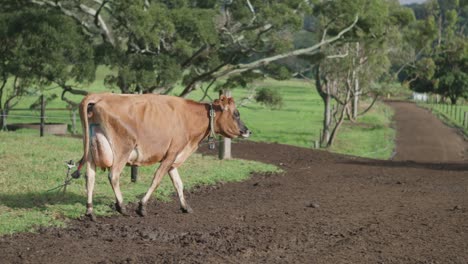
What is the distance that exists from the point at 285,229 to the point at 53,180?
4828 mm

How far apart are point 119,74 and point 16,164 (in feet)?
33.5

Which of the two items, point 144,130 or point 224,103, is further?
point 224,103

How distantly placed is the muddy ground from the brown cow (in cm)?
70

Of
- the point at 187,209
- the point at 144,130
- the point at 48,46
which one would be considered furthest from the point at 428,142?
the point at 144,130

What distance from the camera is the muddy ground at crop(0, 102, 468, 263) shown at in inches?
304

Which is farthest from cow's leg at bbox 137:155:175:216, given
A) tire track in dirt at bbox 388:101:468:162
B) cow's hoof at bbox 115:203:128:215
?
tire track in dirt at bbox 388:101:468:162

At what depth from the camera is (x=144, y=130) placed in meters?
9.73

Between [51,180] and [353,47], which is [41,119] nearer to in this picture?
[51,180]

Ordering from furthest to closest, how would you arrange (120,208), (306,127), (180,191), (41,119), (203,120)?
(306,127) → (41,119) → (203,120) → (180,191) → (120,208)

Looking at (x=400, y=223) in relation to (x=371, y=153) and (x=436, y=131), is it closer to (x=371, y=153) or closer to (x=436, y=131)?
(x=371, y=153)

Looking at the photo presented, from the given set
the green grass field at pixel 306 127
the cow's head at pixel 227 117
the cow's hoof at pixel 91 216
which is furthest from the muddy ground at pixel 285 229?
the green grass field at pixel 306 127

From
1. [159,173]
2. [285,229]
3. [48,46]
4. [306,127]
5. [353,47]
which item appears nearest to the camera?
[285,229]

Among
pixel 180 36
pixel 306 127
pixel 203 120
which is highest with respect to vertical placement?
pixel 180 36

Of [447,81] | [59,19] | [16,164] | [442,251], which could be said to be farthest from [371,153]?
[447,81]
